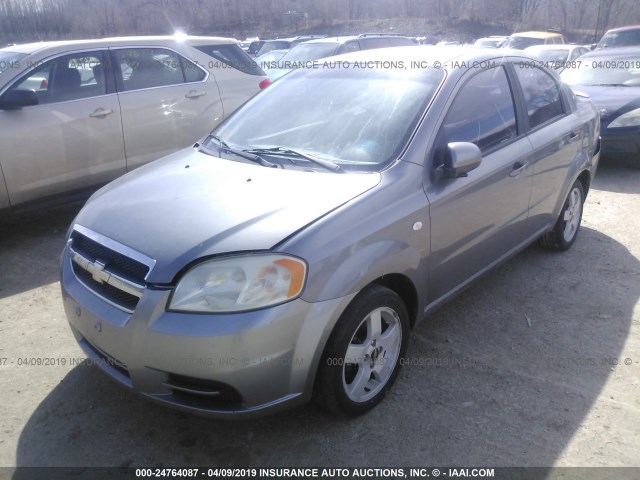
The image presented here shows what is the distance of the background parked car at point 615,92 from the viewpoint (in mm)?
6941

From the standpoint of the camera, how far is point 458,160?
2.80 m

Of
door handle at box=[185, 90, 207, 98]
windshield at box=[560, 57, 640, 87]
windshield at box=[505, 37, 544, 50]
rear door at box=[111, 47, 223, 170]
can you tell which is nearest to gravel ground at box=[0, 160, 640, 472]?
rear door at box=[111, 47, 223, 170]

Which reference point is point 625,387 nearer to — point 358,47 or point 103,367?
point 103,367

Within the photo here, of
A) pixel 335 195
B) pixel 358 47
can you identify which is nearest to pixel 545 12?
pixel 358 47

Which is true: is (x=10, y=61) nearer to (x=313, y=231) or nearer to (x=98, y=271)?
(x=98, y=271)

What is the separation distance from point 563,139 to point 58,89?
14.7 feet

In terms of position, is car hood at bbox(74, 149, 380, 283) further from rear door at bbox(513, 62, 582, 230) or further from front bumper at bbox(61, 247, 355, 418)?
rear door at bbox(513, 62, 582, 230)

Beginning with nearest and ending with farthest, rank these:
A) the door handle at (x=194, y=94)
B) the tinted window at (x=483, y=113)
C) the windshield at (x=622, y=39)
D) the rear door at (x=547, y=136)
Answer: the tinted window at (x=483, y=113) → the rear door at (x=547, y=136) → the door handle at (x=194, y=94) → the windshield at (x=622, y=39)

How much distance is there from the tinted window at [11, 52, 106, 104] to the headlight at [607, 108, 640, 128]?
20.2ft

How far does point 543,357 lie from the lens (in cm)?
322

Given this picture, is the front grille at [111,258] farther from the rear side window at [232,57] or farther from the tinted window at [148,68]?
the rear side window at [232,57]

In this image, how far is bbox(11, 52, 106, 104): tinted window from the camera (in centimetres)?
501

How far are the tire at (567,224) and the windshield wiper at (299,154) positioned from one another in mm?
2444

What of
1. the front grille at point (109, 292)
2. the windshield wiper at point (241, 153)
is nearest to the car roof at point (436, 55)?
the windshield wiper at point (241, 153)
